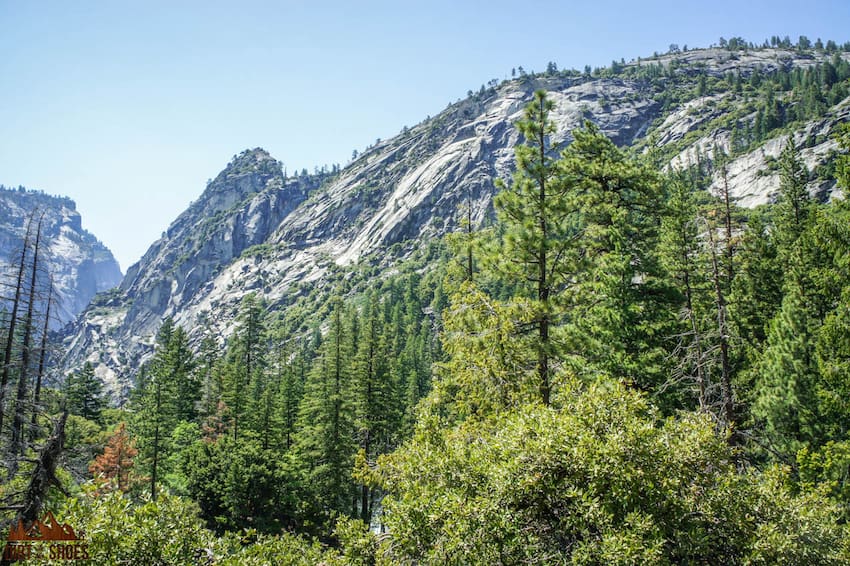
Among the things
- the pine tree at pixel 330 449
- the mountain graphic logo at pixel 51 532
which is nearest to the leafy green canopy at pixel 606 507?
the mountain graphic logo at pixel 51 532

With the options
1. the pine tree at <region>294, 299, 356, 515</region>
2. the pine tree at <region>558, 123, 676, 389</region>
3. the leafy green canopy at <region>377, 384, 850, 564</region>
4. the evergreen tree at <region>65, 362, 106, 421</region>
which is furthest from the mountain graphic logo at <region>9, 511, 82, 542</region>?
the evergreen tree at <region>65, 362, 106, 421</region>

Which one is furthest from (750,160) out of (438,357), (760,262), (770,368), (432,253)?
(770,368)

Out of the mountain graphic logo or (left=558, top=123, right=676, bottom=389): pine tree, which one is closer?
the mountain graphic logo

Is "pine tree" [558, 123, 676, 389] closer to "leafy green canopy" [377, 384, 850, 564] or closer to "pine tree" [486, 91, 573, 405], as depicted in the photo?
"pine tree" [486, 91, 573, 405]

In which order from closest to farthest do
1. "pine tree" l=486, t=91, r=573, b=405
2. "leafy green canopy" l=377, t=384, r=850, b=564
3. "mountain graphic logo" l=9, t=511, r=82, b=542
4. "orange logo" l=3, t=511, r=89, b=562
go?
"orange logo" l=3, t=511, r=89, b=562, "mountain graphic logo" l=9, t=511, r=82, b=542, "leafy green canopy" l=377, t=384, r=850, b=564, "pine tree" l=486, t=91, r=573, b=405

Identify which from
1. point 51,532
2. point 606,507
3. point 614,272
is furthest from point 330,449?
point 606,507

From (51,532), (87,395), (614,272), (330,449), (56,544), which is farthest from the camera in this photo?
(87,395)

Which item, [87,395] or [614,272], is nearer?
[614,272]

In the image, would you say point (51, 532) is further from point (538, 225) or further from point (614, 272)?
point (614, 272)

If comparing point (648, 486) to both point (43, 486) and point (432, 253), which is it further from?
point (432, 253)

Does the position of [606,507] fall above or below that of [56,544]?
above

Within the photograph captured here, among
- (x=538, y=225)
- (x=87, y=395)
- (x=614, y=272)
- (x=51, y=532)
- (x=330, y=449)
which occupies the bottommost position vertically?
(x=330, y=449)

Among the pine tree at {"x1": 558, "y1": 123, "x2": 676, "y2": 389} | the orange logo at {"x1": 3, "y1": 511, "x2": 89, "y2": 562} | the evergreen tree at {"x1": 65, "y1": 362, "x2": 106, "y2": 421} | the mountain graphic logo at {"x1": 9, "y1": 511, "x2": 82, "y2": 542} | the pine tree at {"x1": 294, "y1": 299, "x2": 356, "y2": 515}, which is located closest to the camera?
the orange logo at {"x1": 3, "y1": 511, "x2": 89, "y2": 562}

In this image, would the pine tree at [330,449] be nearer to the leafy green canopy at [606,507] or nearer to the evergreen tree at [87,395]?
the leafy green canopy at [606,507]
